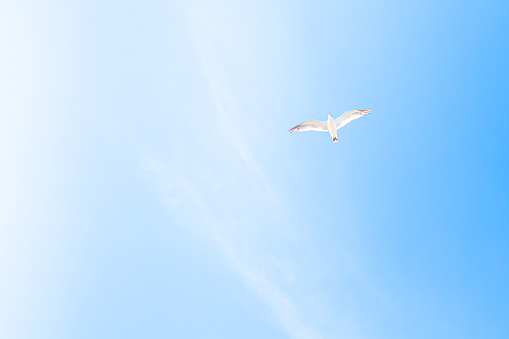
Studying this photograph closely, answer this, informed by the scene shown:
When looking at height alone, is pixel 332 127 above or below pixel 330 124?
below

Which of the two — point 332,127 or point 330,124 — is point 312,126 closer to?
point 330,124

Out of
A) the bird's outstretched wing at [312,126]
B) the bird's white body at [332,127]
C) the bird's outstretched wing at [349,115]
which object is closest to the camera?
the bird's white body at [332,127]

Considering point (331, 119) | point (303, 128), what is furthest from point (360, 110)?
point (303, 128)

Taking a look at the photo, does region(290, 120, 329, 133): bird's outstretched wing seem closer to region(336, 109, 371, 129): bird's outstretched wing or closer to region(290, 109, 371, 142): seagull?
region(290, 109, 371, 142): seagull

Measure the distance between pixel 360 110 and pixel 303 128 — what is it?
6.20 metres

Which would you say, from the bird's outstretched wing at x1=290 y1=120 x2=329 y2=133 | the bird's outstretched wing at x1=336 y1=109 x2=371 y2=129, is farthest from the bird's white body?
the bird's outstretched wing at x1=336 y1=109 x2=371 y2=129

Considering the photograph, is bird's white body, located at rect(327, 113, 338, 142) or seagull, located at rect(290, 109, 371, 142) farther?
seagull, located at rect(290, 109, 371, 142)

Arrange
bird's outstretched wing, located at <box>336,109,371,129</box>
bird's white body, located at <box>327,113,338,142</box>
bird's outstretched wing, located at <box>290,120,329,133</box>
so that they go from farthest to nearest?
bird's outstretched wing, located at <box>290,120,329,133</box>, bird's outstretched wing, located at <box>336,109,371,129</box>, bird's white body, located at <box>327,113,338,142</box>

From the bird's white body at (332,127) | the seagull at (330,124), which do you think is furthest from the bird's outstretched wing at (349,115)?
the bird's white body at (332,127)

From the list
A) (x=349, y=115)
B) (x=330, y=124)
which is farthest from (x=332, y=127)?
(x=349, y=115)

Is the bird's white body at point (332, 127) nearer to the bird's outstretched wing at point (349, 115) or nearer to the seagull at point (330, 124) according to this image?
the seagull at point (330, 124)

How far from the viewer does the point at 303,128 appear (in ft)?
102

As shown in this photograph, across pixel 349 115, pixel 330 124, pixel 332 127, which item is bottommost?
pixel 332 127

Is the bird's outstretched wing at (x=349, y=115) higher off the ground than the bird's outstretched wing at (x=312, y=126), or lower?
higher
